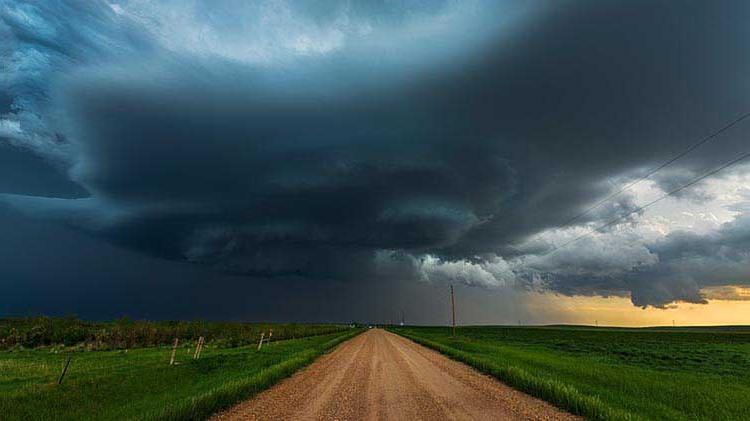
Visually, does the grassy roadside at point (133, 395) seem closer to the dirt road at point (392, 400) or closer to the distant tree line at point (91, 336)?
the dirt road at point (392, 400)

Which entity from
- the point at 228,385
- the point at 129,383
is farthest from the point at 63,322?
the point at 228,385

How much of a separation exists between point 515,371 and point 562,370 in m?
5.66

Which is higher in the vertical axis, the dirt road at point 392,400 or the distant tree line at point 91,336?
the distant tree line at point 91,336

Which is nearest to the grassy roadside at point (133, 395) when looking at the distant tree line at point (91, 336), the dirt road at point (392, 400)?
the dirt road at point (392, 400)

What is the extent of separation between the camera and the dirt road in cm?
1276

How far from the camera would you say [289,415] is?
12.7 metres

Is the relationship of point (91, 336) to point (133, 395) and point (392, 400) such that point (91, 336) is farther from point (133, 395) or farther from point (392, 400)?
point (392, 400)

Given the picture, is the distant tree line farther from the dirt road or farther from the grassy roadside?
the dirt road

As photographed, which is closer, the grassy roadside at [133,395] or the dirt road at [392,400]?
the dirt road at [392,400]

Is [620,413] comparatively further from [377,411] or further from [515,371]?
[515,371]

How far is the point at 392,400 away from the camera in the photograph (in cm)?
1523

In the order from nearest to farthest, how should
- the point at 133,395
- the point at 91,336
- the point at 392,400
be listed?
the point at 392,400
the point at 133,395
the point at 91,336

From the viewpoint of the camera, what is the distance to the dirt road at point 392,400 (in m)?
12.8

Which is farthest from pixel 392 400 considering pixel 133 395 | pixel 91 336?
pixel 91 336
